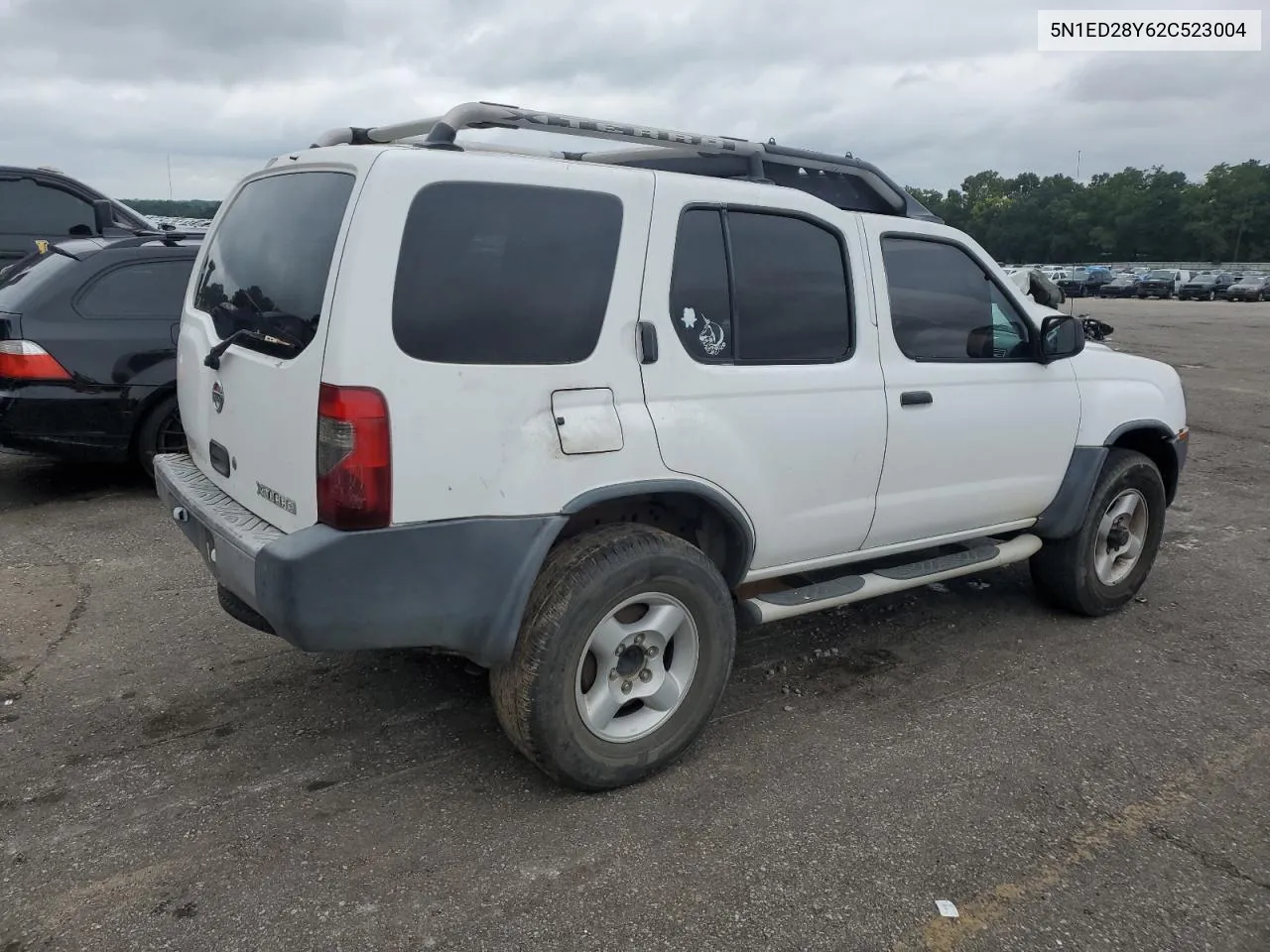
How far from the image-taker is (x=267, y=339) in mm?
3057

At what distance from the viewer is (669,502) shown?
3.40 m

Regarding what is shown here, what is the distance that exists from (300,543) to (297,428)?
345mm

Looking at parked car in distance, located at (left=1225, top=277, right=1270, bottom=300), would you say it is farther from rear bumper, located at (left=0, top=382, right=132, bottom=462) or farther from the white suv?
rear bumper, located at (left=0, top=382, right=132, bottom=462)

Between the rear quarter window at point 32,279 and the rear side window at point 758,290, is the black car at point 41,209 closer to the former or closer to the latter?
the rear quarter window at point 32,279

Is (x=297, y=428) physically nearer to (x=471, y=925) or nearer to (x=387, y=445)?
(x=387, y=445)

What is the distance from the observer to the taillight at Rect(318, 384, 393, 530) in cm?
267

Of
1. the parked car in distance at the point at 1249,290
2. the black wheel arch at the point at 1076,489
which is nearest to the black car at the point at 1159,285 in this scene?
the parked car in distance at the point at 1249,290

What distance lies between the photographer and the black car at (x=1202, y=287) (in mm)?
47250

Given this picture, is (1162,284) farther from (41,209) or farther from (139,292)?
(139,292)

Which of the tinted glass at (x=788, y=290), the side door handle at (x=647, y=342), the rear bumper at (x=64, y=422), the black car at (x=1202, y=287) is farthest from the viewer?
the black car at (x=1202, y=287)

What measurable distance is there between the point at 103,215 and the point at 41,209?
4.28 ft

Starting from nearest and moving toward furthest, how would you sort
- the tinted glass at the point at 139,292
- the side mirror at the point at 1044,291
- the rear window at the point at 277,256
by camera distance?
the rear window at the point at 277,256
the side mirror at the point at 1044,291
the tinted glass at the point at 139,292

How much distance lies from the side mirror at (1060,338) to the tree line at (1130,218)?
269 ft

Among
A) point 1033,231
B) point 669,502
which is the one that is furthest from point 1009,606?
point 1033,231
